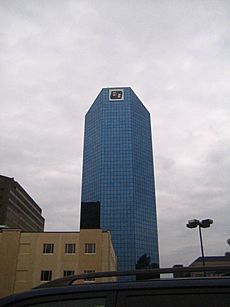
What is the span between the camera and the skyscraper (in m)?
116

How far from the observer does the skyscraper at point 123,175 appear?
116188mm

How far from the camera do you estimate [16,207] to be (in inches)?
4156

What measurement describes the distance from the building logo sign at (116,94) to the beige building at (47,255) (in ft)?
314

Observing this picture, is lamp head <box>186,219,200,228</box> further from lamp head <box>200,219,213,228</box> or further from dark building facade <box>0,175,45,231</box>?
dark building facade <box>0,175,45,231</box>

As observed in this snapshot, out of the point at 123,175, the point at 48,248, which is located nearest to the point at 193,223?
the point at 48,248

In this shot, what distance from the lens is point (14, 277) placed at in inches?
1903

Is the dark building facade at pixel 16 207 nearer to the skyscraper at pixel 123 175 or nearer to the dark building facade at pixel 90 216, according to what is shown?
the dark building facade at pixel 90 216

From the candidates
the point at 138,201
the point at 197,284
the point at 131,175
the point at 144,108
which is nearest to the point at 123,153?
the point at 131,175

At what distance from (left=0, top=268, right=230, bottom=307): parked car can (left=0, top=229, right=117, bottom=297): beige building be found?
48209mm

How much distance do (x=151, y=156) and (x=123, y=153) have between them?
16.1m

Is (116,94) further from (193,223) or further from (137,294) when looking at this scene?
Result: (137,294)

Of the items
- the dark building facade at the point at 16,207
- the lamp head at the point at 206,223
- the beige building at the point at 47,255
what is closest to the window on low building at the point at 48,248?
the beige building at the point at 47,255

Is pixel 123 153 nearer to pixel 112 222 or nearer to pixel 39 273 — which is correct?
pixel 112 222

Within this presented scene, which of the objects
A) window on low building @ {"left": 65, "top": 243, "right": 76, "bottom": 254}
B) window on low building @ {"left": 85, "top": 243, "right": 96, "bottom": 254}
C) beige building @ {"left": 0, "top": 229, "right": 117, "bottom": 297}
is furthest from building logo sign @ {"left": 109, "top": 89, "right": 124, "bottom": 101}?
window on low building @ {"left": 85, "top": 243, "right": 96, "bottom": 254}
